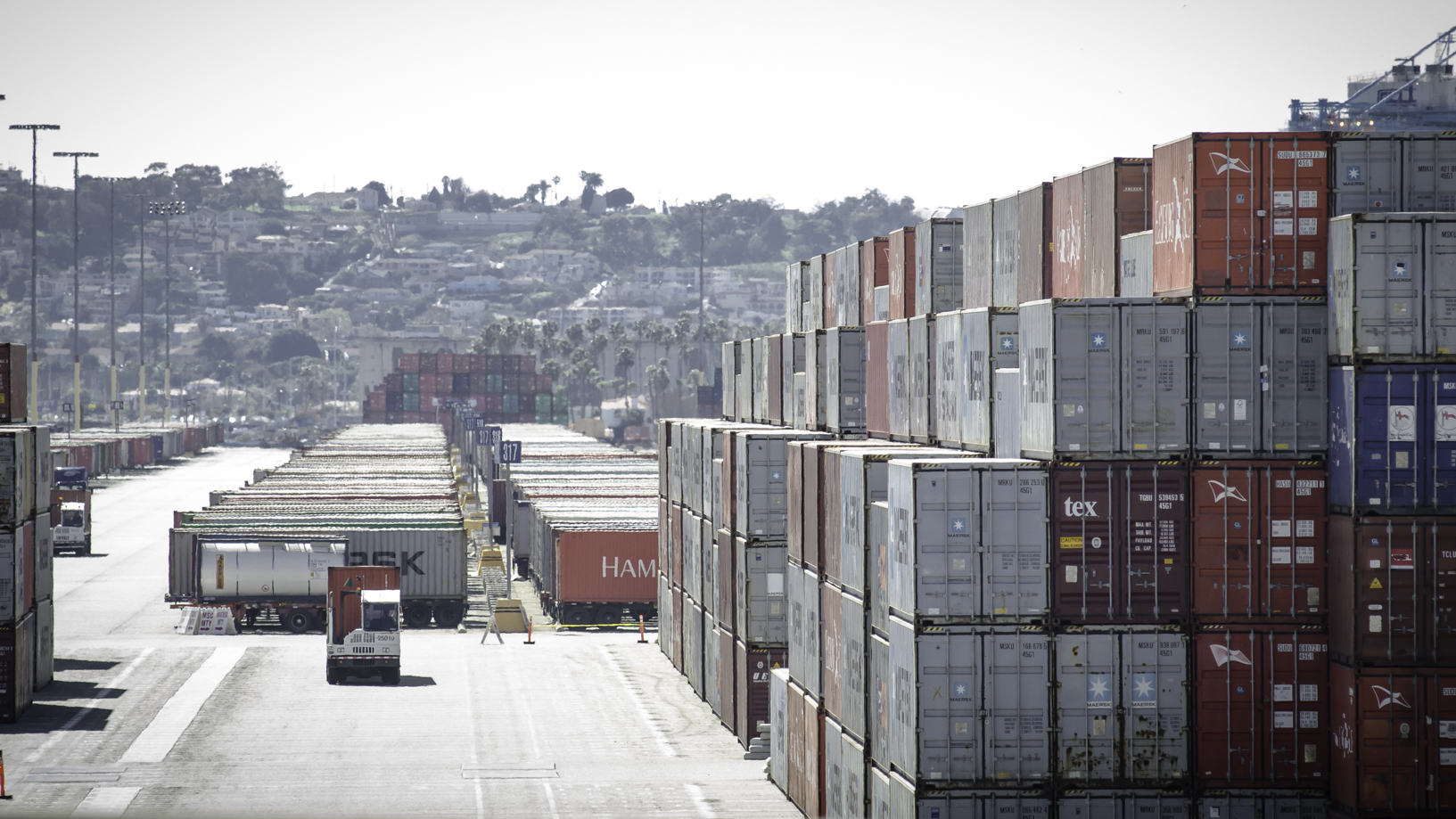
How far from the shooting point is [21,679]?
1807 inches

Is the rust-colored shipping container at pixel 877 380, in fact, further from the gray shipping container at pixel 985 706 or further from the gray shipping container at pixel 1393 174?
the gray shipping container at pixel 1393 174

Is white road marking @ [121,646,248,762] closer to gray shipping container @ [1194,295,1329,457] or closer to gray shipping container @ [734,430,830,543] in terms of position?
gray shipping container @ [734,430,830,543]

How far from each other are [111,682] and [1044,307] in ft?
119

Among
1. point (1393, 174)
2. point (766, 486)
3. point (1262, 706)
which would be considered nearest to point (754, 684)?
point (766, 486)

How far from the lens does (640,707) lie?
1924 inches

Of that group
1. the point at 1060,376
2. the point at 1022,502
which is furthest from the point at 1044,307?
the point at 1022,502

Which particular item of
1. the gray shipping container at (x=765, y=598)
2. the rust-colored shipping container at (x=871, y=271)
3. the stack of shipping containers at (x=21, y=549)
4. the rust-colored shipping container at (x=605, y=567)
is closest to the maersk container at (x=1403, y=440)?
the rust-colored shipping container at (x=871, y=271)

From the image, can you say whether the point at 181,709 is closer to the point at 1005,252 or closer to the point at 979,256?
the point at 979,256

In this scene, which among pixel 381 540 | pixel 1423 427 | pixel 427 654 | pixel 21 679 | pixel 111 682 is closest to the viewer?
pixel 1423 427

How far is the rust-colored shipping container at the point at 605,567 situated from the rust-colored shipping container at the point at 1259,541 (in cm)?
4259

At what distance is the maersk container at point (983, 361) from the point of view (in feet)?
98.1

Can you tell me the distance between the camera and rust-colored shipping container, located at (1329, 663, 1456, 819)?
25.8 meters

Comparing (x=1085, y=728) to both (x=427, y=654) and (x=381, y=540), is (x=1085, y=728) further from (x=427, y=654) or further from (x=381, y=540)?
(x=381, y=540)

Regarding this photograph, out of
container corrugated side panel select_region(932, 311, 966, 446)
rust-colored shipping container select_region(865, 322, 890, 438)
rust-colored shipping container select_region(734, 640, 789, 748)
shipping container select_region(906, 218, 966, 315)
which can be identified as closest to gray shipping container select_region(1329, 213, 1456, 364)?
container corrugated side panel select_region(932, 311, 966, 446)
